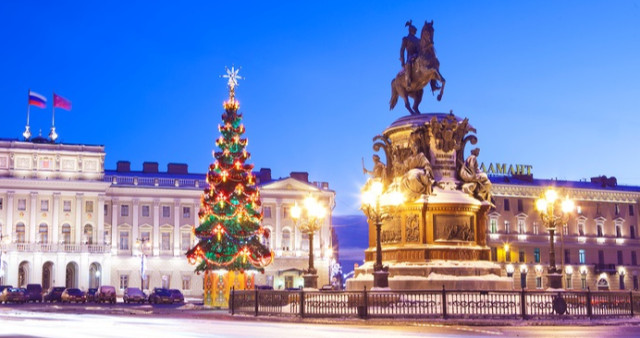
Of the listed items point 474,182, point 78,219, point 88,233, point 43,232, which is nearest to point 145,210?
point 88,233

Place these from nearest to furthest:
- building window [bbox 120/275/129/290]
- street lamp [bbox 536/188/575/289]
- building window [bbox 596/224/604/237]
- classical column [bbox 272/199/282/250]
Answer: street lamp [bbox 536/188/575/289], building window [bbox 120/275/129/290], building window [bbox 596/224/604/237], classical column [bbox 272/199/282/250]

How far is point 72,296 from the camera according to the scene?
221 ft

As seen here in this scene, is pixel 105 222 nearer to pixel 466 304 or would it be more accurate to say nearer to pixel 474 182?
pixel 474 182

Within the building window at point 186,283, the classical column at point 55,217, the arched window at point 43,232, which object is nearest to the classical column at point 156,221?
the building window at point 186,283

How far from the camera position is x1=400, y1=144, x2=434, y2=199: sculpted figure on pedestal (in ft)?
96.6

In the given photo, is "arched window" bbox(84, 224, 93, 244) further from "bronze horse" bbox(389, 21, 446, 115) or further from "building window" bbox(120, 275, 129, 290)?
"bronze horse" bbox(389, 21, 446, 115)

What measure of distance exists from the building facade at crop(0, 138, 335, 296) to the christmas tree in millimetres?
46330

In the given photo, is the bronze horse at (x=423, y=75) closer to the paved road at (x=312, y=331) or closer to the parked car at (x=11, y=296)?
the paved road at (x=312, y=331)

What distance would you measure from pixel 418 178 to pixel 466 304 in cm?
526

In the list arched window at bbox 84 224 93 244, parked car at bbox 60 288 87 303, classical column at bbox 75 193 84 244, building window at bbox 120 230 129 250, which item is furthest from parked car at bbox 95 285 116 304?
building window at bbox 120 230 129 250

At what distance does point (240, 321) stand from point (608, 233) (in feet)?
269

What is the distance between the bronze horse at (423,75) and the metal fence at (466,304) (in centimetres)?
816

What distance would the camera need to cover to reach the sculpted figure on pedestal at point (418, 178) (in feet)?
96.6

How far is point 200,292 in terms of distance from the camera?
3984 inches
